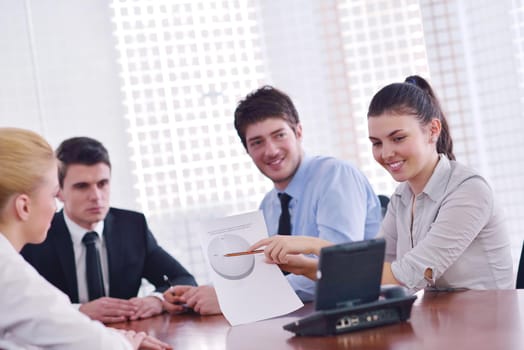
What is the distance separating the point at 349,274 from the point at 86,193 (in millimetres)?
2051

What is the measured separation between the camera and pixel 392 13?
4242 millimetres

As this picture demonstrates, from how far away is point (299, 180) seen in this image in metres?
2.98

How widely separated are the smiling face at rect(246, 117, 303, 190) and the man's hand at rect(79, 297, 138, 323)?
2.69 ft

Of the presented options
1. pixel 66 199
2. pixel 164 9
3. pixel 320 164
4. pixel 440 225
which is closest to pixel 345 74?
pixel 164 9

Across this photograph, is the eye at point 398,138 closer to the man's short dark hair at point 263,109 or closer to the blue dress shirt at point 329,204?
the blue dress shirt at point 329,204

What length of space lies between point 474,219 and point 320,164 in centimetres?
98

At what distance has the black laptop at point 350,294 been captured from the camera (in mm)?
1447

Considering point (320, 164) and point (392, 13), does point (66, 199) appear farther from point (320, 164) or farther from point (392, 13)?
point (392, 13)

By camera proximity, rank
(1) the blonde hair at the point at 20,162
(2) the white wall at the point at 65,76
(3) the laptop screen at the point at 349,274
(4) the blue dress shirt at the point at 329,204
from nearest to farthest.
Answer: (3) the laptop screen at the point at 349,274 < (1) the blonde hair at the point at 20,162 < (4) the blue dress shirt at the point at 329,204 < (2) the white wall at the point at 65,76

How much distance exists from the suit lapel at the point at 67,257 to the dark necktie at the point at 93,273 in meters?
0.07

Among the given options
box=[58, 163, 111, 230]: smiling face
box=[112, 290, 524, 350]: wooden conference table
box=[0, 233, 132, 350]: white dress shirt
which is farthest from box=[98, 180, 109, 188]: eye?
box=[0, 233, 132, 350]: white dress shirt

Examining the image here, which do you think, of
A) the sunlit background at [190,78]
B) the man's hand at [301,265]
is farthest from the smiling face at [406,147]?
the sunlit background at [190,78]

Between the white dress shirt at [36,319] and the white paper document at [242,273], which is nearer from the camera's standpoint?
the white dress shirt at [36,319]

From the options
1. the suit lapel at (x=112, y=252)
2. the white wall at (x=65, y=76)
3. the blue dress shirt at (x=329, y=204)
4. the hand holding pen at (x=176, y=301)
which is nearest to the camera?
the hand holding pen at (x=176, y=301)
